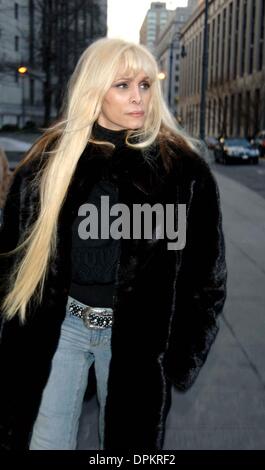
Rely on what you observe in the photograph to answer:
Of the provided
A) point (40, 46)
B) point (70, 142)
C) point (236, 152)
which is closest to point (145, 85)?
point (70, 142)

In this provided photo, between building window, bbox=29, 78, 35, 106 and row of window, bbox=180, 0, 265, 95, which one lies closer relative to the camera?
building window, bbox=29, 78, 35, 106

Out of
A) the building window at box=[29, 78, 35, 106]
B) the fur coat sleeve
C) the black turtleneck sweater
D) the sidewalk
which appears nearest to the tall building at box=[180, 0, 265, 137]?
the building window at box=[29, 78, 35, 106]

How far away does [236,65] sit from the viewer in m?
82.0

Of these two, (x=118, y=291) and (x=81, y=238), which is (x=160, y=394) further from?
(x=81, y=238)

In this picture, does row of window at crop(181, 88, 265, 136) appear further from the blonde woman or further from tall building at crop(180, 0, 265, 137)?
the blonde woman

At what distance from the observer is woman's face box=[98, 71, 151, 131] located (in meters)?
2.36

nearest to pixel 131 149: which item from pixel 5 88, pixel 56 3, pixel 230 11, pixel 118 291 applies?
pixel 118 291

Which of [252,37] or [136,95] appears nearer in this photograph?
[136,95]

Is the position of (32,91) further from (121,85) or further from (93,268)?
(93,268)

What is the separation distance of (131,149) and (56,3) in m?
29.3

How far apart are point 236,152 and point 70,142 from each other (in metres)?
30.3

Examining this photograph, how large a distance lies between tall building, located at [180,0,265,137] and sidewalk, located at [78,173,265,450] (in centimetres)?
5868

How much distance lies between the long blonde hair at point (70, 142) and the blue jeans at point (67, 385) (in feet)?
0.59

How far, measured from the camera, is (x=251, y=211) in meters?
13.0
